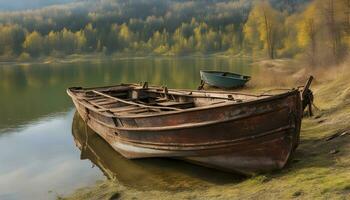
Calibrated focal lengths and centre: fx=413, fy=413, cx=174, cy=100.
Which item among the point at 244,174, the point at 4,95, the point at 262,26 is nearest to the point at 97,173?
the point at 244,174

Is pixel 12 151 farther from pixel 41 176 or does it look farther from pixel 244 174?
pixel 244 174

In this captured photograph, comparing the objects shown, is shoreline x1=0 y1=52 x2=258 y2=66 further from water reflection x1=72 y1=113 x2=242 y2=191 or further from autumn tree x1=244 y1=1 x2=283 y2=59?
water reflection x1=72 y1=113 x2=242 y2=191

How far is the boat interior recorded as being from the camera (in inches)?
564

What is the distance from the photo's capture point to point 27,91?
38438 mm

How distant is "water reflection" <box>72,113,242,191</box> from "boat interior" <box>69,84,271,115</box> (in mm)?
1696

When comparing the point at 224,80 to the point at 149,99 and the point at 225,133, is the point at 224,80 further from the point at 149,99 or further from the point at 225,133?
the point at 225,133

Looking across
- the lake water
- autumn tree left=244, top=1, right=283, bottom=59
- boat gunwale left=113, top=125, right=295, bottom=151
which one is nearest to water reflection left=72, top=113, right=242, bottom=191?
the lake water

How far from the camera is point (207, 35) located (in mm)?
132750

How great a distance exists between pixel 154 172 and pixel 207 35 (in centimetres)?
12298

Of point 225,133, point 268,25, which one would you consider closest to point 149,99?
point 225,133

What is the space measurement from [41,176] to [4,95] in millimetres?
24904

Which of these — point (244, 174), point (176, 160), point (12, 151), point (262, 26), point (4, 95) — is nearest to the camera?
point (244, 174)

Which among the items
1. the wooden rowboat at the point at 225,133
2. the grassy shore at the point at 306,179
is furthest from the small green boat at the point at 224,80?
the wooden rowboat at the point at 225,133

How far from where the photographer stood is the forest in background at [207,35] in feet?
133
